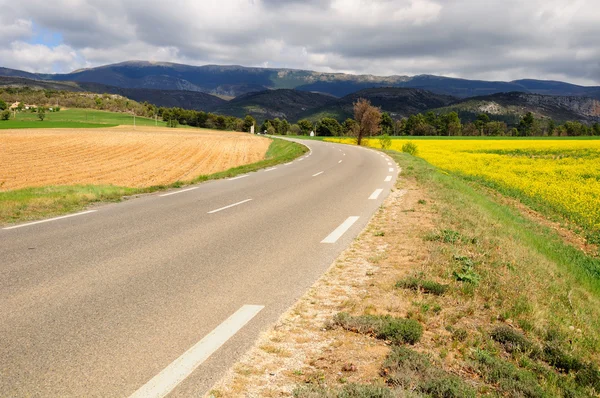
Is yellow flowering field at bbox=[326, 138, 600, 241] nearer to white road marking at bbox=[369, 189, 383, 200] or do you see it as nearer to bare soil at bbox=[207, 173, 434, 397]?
white road marking at bbox=[369, 189, 383, 200]

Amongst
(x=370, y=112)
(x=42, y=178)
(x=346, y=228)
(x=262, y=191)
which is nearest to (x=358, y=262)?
(x=346, y=228)

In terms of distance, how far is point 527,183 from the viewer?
1906 cm

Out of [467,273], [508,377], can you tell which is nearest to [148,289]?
[508,377]

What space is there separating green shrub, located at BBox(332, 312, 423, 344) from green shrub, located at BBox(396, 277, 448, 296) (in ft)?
3.05

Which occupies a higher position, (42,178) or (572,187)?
(572,187)

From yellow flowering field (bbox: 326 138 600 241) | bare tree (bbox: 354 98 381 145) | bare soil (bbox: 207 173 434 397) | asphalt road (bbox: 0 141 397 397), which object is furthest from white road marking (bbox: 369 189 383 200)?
bare tree (bbox: 354 98 381 145)

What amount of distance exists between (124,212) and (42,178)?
572 inches

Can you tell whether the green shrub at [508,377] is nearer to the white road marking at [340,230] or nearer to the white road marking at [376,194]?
the white road marking at [340,230]

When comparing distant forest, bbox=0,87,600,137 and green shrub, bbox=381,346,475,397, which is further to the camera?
distant forest, bbox=0,87,600,137

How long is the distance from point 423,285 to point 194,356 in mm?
2794

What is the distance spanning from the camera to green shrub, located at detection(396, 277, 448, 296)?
4.68 metres

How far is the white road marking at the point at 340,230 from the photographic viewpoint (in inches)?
284

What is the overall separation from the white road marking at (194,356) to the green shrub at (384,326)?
3.04 feet

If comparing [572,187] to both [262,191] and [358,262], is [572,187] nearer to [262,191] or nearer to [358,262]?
[262,191]
